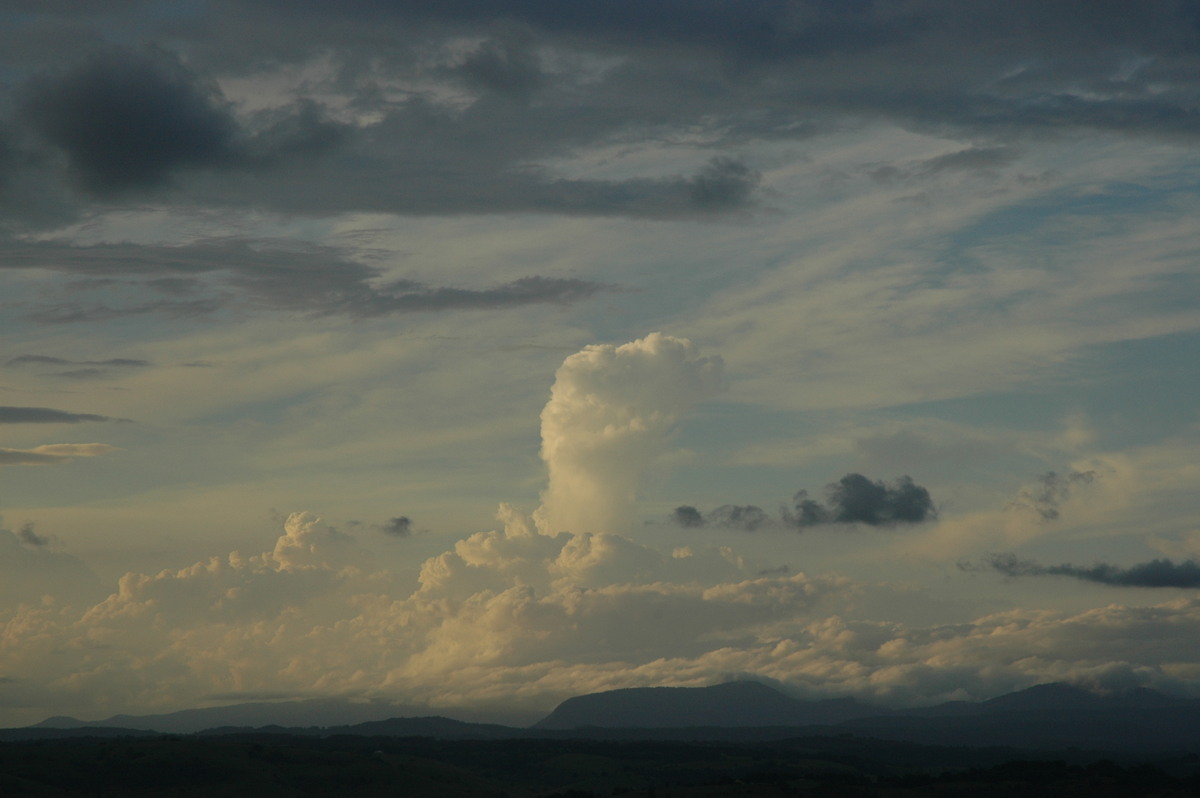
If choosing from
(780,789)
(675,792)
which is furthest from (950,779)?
(675,792)

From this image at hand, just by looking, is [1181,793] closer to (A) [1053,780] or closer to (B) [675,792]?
(A) [1053,780]

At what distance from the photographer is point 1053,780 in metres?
185

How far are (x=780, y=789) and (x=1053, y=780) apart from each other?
42941 mm

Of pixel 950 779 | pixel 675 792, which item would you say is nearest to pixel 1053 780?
pixel 950 779

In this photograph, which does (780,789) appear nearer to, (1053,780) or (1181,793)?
(1053,780)

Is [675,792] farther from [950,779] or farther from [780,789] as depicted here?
[950,779]

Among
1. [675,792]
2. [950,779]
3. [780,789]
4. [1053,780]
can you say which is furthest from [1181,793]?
[675,792]

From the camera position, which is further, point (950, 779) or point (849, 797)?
point (950, 779)

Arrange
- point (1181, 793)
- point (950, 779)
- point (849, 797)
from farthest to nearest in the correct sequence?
point (950, 779)
point (849, 797)
point (1181, 793)

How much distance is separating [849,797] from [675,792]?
90.3 feet

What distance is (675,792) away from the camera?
186 metres

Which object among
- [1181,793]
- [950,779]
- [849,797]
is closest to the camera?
[1181,793]

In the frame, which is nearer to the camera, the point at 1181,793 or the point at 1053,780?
the point at 1181,793

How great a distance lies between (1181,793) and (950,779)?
3824 centimetres
